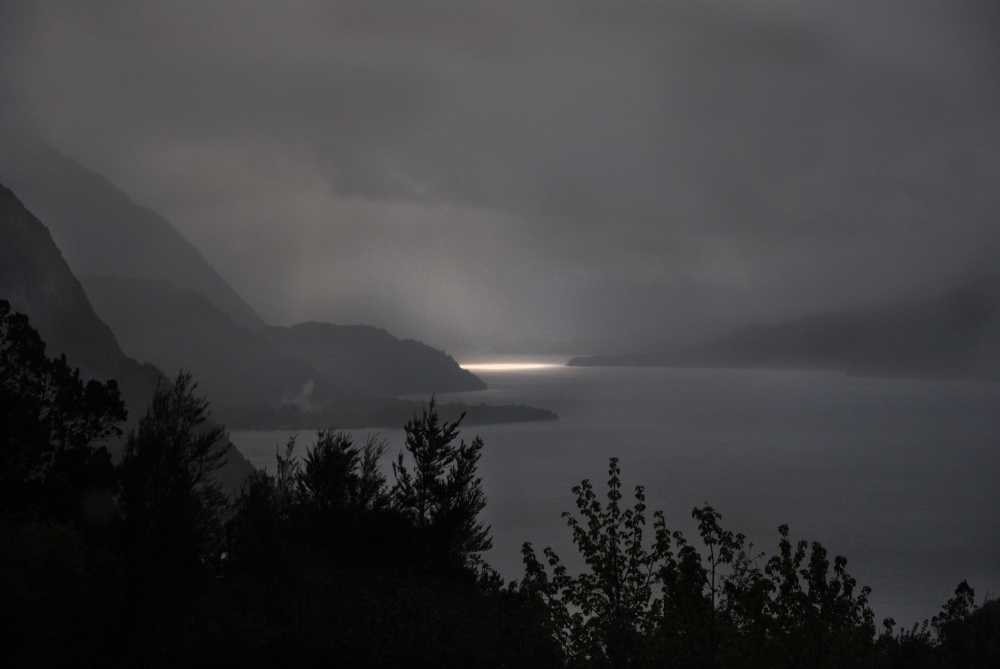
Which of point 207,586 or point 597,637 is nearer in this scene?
point 597,637

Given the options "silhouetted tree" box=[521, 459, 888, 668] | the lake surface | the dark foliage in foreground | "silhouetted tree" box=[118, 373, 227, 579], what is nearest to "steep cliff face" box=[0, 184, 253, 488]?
the lake surface

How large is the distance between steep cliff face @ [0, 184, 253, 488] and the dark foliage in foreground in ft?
243

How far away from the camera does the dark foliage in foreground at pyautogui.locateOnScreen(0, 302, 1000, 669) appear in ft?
42.7

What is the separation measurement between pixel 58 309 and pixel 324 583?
355 ft

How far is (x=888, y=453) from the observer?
157000 millimetres

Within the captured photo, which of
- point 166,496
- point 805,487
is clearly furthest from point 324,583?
point 805,487

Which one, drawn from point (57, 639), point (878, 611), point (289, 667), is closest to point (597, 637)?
point (289, 667)

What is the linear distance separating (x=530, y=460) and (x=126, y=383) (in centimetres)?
7490

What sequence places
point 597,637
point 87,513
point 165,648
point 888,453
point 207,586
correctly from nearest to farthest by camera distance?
point 597,637 < point 165,648 < point 207,586 < point 87,513 < point 888,453

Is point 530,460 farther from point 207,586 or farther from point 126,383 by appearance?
point 207,586

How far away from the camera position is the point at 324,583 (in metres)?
19.3

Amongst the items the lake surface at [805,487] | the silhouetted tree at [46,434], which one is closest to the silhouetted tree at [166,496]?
the silhouetted tree at [46,434]

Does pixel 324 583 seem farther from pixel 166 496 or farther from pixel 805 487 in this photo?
pixel 805 487

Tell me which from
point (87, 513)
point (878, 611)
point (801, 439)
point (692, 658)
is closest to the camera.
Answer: point (692, 658)
